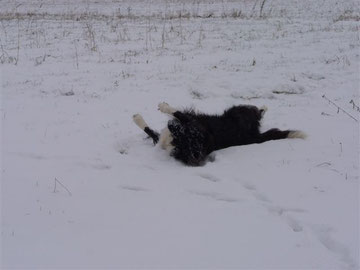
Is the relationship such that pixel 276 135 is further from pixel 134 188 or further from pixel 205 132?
pixel 134 188

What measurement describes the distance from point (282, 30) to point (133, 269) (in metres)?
10.3

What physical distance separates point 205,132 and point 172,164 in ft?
2.02

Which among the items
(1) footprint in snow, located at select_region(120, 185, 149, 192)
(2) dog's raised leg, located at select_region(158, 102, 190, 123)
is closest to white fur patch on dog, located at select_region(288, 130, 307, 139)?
(2) dog's raised leg, located at select_region(158, 102, 190, 123)

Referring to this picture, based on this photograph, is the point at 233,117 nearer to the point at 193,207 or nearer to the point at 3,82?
the point at 193,207

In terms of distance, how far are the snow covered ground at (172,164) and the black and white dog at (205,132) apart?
0.18m

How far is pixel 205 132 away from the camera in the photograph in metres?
5.04

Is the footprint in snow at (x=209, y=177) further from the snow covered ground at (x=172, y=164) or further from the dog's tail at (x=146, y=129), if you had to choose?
the dog's tail at (x=146, y=129)

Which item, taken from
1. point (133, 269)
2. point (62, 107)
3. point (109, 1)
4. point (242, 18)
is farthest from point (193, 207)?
point (109, 1)

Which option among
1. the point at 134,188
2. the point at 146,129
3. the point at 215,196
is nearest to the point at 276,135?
the point at 146,129

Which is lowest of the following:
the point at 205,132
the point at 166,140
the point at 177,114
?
the point at 166,140

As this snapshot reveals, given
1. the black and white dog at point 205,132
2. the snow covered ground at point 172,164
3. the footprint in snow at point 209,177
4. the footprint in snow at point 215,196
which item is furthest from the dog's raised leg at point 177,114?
the footprint in snow at point 215,196

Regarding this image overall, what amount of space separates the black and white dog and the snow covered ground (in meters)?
0.18

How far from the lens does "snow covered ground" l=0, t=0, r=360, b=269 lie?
3053 mm

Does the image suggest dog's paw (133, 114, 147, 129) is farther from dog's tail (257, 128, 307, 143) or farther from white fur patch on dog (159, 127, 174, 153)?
dog's tail (257, 128, 307, 143)
